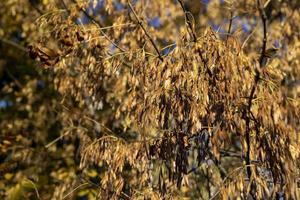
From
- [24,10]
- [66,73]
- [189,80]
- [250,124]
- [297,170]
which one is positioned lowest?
[297,170]

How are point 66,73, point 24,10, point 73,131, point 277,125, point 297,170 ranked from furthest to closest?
point 24,10, point 73,131, point 66,73, point 297,170, point 277,125

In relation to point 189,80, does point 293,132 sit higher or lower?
lower

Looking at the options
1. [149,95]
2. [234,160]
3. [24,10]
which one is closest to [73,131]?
[234,160]

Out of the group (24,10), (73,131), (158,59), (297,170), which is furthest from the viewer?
(24,10)

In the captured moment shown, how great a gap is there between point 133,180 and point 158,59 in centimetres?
127

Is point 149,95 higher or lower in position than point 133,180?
higher

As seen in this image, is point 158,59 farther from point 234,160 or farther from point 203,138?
point 234,160

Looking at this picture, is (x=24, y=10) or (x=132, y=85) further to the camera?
(x=24, y=10)

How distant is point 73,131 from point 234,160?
2270 mm

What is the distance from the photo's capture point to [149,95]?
176 inches

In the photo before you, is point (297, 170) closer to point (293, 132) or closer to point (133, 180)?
point (293, 132)

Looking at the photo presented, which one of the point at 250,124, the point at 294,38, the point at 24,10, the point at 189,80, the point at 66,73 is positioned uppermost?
the point at 24,10

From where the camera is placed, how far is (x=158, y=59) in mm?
4738

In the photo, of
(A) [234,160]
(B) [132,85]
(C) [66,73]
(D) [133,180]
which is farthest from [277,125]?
(A) [234,160]
